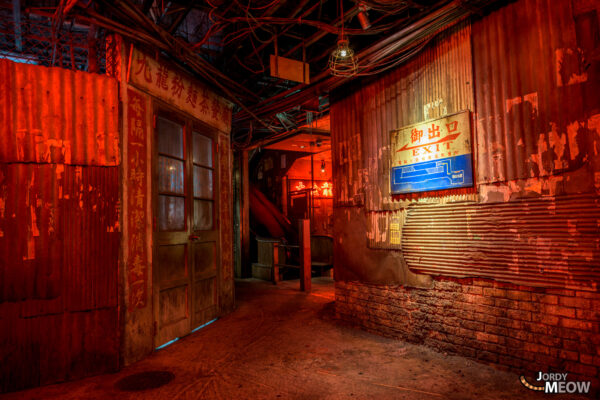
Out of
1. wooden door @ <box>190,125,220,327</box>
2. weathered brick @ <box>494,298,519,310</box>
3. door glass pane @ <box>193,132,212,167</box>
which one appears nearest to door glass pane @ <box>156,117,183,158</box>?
wooden door @ <box>190,125,220,327</box>

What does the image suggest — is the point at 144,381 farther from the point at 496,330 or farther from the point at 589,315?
the point at 589,315

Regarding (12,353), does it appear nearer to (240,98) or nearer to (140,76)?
(140,76)

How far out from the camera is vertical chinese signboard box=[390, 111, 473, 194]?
14.7ft

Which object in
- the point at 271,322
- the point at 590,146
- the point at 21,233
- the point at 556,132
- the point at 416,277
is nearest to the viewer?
the point at 590,146

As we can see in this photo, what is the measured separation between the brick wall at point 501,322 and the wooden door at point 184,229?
10.7ft

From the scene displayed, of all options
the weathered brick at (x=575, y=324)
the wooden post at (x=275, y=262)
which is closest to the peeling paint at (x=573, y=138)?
the weathered brick at (x=575, y=324)

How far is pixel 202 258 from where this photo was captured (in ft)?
20.9

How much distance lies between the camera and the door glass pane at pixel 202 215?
631cm

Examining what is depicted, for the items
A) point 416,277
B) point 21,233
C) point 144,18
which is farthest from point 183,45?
point 416,277

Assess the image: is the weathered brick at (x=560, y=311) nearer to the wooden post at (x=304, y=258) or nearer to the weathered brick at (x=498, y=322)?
the weathered brick at (x=498, y=322)

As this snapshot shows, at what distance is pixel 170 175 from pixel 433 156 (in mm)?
4266

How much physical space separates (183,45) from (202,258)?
3.75 meters

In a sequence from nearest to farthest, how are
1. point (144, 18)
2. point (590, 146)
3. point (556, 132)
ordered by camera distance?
point (590, 146) < point (556, 132) < point (144, 18)

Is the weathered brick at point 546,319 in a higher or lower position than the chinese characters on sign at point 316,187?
lower
